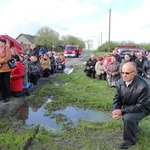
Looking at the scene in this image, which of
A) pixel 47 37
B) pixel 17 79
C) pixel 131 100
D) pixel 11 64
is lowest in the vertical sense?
pixel 17 79

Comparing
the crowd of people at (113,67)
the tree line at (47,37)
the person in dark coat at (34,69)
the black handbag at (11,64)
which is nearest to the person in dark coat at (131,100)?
the black handbag at (11,64)

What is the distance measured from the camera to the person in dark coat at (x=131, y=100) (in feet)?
12.7

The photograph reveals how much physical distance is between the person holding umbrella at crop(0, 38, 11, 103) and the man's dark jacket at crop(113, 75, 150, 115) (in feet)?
12.6

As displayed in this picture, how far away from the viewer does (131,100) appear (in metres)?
3.98

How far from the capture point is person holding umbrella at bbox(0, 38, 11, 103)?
6.59 m

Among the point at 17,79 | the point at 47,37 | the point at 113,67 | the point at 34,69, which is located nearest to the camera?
the point at 17,79

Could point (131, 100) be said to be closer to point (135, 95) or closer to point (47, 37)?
point (135, 95)

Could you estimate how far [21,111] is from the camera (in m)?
6.13

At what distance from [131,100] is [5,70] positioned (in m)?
4.13

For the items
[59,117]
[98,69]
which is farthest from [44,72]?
[59,117]

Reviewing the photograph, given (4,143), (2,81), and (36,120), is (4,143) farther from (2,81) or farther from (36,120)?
(2,81)

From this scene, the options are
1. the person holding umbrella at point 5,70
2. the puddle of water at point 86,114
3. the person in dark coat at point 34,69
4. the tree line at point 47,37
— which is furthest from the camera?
the tree line at point 47,37

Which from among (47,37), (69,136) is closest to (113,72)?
(69,136)

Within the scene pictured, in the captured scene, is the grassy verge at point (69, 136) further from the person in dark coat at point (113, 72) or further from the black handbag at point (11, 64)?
the person in dark coat at point (113, 72)
